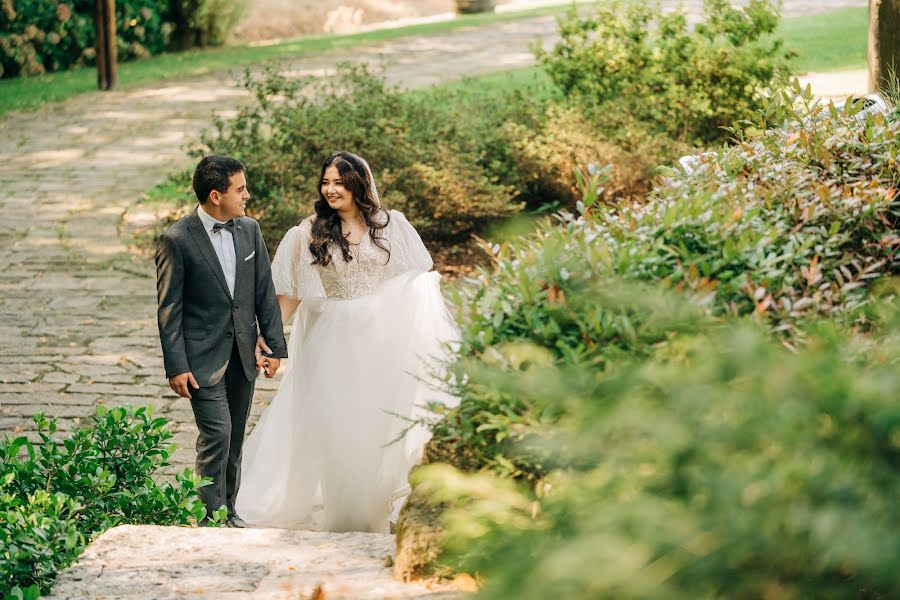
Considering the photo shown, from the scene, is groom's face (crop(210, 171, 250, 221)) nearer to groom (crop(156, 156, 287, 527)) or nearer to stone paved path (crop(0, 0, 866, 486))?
groom (crop(156, 156, 287, 527))

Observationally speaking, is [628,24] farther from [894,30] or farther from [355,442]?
[355,442]

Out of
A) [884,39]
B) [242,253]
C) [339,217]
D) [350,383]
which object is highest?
[884,39]

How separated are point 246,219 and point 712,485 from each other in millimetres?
4286

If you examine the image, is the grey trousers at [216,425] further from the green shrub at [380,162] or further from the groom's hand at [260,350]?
the green shrub at [380,162]

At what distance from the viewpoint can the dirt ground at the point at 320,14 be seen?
27.1m

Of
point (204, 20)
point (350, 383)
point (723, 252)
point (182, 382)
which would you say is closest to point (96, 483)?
point (182, 382)

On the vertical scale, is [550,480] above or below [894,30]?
below

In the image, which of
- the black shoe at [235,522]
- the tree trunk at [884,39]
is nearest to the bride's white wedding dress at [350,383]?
the black shoe at [235,522]

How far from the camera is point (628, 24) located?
13000mm

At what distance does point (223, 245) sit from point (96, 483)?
1620mm

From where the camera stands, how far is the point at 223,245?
19.1 feet

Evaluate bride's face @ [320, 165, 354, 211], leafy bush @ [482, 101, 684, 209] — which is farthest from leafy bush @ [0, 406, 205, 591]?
leafy bush @ [482, 101, 684, 209]

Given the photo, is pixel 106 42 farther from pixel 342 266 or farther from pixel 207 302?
pixel 207 302

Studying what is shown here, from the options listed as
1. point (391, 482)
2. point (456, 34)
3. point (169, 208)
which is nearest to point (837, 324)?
point (391, 482)
